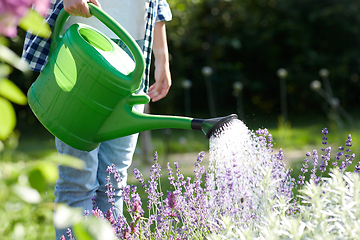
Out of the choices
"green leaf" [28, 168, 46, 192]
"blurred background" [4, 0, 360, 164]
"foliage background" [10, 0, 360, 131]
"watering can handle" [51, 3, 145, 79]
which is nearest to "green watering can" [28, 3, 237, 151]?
"watering can handle" [51, 3, 145, 79]

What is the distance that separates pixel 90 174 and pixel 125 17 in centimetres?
61

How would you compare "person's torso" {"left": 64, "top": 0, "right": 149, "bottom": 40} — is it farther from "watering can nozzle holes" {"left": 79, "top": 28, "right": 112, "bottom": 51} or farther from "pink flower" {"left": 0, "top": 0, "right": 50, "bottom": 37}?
"pink flower" {"left": 0, "top": 0, "right": 50, "bottom": 37}

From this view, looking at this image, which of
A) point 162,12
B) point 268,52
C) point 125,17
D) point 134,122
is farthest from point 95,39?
point 268,52

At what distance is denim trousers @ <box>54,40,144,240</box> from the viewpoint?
144 cm

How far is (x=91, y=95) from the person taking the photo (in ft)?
3.99

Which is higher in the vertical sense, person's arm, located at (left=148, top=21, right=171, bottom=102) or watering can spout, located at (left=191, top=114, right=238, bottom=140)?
person's arm, located at (left=148, top=21, right=171, bottom=102)

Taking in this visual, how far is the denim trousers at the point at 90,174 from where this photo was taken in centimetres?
144

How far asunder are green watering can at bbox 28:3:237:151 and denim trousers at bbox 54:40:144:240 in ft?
0.58

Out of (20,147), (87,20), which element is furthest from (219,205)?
(20,147)

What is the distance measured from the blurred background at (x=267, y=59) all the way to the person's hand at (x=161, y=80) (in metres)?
5.08

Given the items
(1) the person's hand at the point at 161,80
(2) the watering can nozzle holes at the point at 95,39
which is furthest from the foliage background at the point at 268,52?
(2) the watering can nozzle holes at the point at 95,39

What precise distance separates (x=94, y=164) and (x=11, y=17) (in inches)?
41.8

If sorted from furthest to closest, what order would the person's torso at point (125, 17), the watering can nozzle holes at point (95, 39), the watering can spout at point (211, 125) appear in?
1. the person's torso at point (125, 17)
2. the watering can nozzle holes at point (95, 39)
3. the watering can spout at point (211, 125)

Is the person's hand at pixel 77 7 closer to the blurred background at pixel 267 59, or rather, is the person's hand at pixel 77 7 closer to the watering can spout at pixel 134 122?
the watering can spout at pixel 134 122
